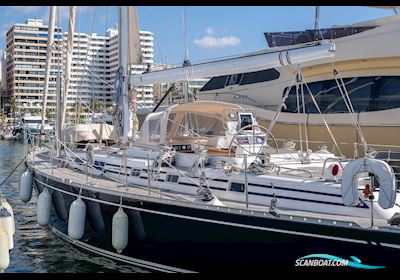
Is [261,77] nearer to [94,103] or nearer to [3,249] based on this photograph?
[94,103]

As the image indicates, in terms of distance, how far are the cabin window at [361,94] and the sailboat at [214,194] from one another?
496cm

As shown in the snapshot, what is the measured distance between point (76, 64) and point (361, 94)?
28.5 ft

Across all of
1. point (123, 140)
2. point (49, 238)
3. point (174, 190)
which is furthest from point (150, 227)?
point (49, 238)

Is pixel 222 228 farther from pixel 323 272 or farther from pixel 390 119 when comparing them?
pixel 390 119

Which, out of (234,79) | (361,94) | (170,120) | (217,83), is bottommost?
(170,120)

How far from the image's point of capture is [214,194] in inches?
332

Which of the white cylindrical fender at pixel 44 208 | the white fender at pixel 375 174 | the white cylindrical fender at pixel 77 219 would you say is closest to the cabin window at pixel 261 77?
the white cylindrical fender at pixel 44 208

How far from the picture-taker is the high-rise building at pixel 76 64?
574 inches

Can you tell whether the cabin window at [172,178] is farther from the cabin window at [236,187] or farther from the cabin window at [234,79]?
the cabin window at [234,79]

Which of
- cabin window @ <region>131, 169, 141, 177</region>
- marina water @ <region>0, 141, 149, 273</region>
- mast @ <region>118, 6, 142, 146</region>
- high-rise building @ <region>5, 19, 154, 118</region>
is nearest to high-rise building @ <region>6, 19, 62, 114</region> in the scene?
high-rise building @ <region>5, 19, 154, 118</region>

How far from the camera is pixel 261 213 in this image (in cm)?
704

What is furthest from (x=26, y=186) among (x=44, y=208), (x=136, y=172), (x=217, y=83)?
(x=217, y=83)

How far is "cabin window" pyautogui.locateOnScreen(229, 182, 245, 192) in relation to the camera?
8.20 meters

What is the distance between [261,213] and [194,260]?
1.44 metres
